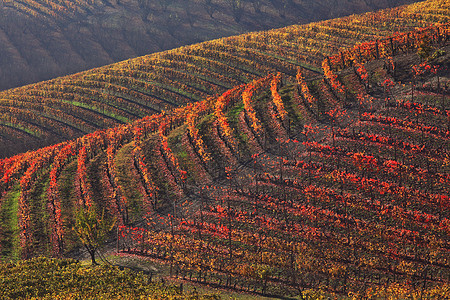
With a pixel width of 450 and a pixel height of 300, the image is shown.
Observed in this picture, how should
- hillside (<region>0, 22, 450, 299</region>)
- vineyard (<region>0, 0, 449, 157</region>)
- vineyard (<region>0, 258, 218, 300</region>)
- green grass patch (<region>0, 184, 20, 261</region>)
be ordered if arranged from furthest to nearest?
vineyard (<region>0, 0, 449, 157</region>), green grass patch (<region>0, 184, 20, 261</region>), hillside (<region>0, 22, 450, 299</region>), vineyard (<region>0, 258, 218, 300</region>)

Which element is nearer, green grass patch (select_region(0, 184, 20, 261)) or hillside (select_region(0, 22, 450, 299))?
hillside (select_region(0, 22, 450, 299))

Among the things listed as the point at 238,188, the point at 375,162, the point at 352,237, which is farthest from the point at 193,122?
the point at 352,237

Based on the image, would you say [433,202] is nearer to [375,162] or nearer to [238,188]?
[375,162]

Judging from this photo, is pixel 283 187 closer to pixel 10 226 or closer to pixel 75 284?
pixel 75 284

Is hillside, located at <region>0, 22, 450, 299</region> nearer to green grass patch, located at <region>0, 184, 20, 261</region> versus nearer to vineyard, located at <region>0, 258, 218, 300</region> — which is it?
green grass patch, located at <region>0, 184, 20, 261</region>

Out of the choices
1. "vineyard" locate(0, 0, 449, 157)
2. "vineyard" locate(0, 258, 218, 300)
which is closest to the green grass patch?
"vineyard" locate(0, 258, 218, 300)

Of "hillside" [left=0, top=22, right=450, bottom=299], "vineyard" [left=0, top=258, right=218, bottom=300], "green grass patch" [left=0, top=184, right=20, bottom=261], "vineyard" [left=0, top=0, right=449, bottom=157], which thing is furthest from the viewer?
"vineyard" [left=0, top=0, right=449, bottom=157]

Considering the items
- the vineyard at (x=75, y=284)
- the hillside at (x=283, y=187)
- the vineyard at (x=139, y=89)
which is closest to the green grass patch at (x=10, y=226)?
the hillside at (x=283, y=187)

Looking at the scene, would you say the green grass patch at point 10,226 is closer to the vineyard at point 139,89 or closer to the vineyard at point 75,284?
the vineyard at point 75,284
